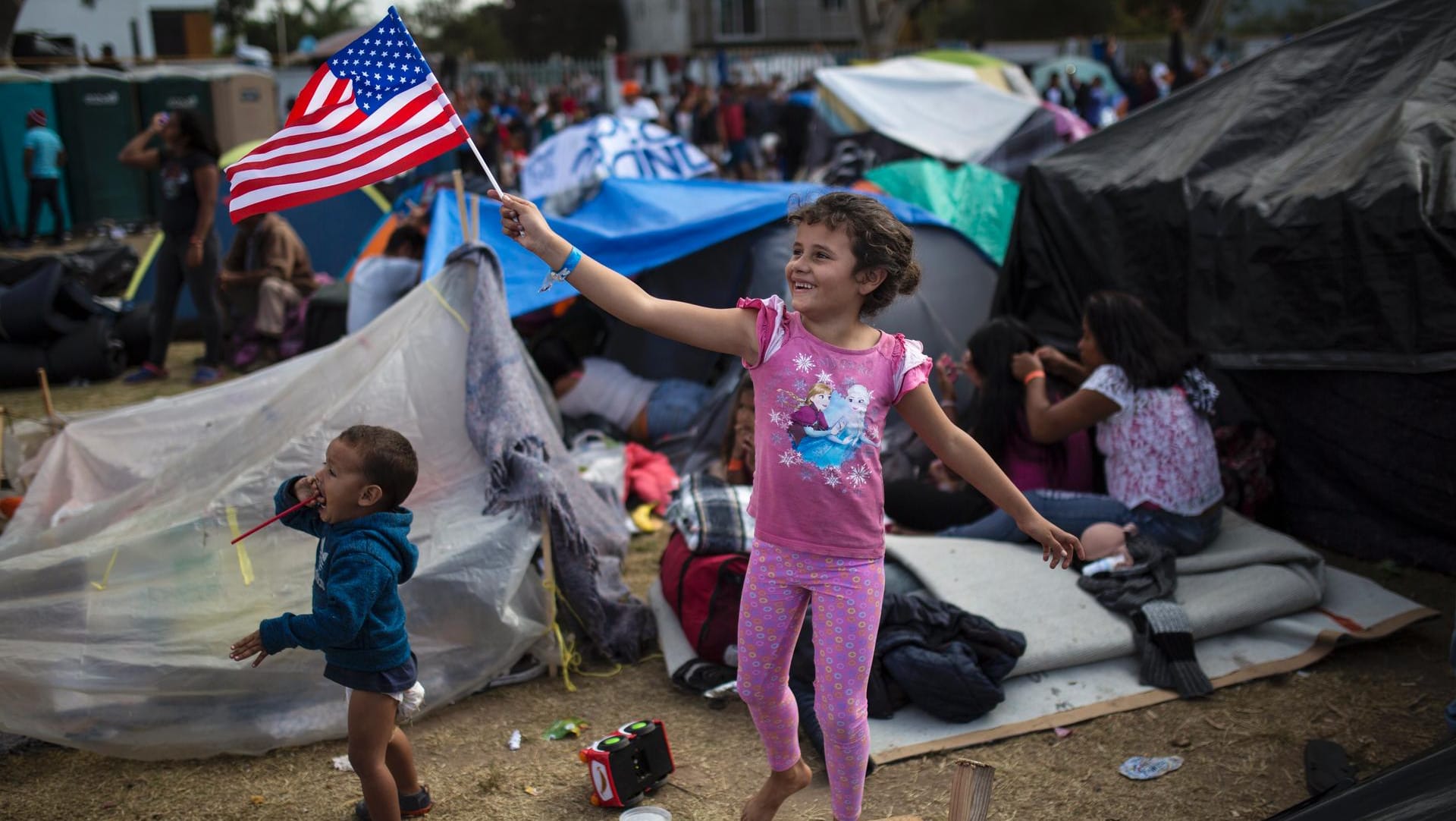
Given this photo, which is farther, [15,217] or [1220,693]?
[15,217]

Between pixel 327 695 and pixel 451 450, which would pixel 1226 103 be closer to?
pixel 451 450

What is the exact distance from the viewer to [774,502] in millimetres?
2504

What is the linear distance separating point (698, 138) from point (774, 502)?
15.5 m

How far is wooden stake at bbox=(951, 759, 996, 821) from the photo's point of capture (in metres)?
2.56

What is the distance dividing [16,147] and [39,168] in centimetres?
117

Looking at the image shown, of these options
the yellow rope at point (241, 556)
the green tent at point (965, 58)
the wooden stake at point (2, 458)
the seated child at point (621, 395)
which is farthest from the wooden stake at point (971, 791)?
the green tent at point (965, 58)

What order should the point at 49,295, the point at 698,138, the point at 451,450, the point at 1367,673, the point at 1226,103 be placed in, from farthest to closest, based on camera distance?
the point at 698,138, the point at 49,295, the point at 1226,103, the point at 451,450, the point at 1367,673

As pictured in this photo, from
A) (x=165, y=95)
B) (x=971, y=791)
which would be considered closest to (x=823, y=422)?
(x=971, y=791)

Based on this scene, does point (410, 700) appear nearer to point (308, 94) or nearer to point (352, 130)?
point (352, 130)

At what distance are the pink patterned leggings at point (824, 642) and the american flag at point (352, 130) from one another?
1.41 meters

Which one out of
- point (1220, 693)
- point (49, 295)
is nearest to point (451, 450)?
point (1220, 693)

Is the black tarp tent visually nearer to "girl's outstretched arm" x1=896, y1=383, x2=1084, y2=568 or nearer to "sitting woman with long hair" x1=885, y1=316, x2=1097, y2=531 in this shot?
"sitting woman with long hair" x1=885, y1=316, x2=1097, y2=531

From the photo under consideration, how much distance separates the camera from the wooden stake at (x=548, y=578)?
377 cm

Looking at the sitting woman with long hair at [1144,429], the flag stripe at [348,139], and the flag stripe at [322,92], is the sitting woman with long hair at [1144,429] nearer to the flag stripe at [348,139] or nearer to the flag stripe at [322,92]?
the flag stripe at [348,139]
